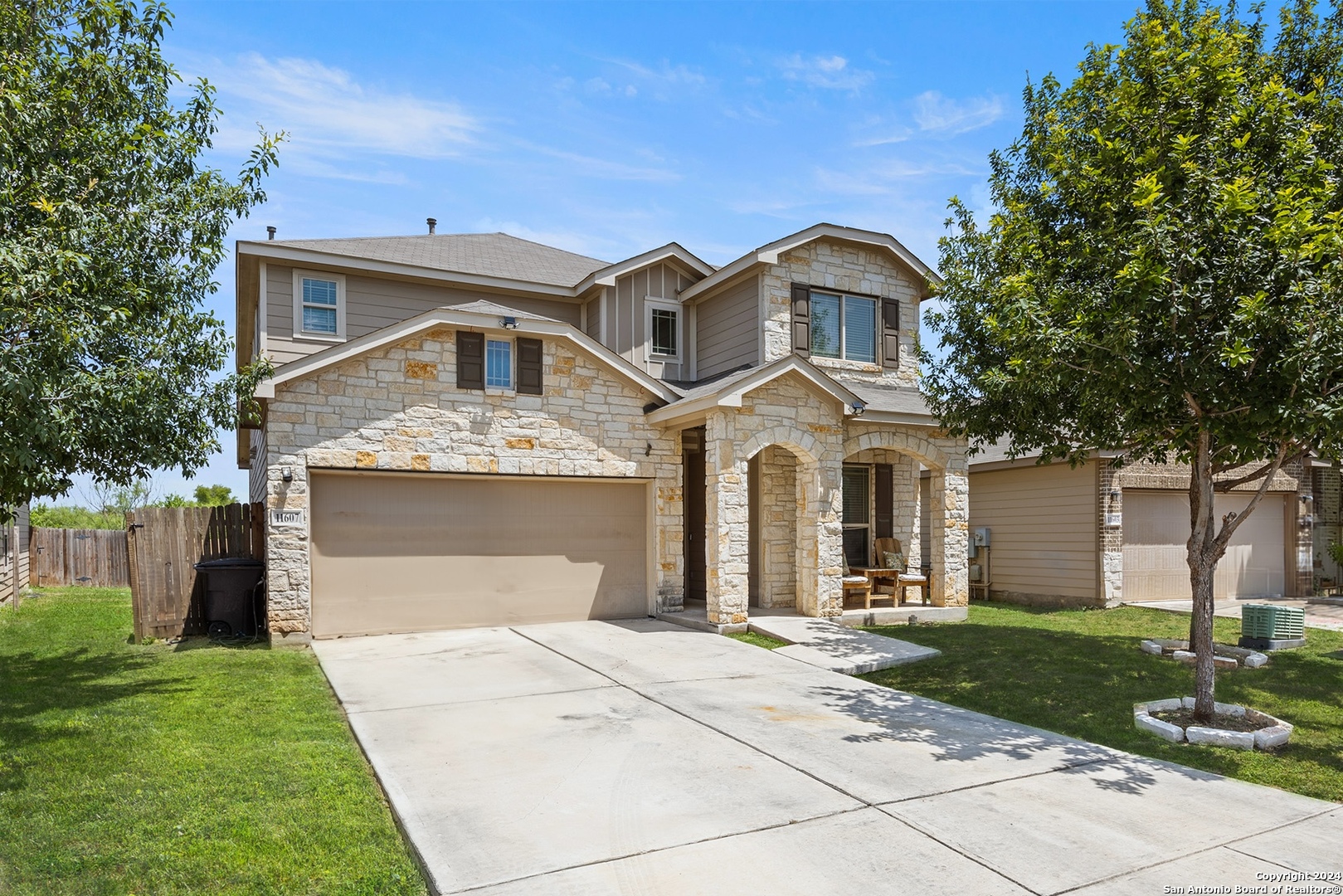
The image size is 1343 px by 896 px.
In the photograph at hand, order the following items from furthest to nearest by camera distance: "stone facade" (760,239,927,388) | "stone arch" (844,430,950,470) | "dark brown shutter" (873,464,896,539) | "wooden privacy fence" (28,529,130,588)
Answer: "wooden privacy fence" (28,529,130,588), "dark brown shutter" (873,464,896,539), "stone facade" (760,239,927,388), "stone arch" (844,430,950,470)

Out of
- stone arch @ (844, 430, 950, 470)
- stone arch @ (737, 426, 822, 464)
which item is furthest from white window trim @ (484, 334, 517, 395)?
stone arch @ (844, 430, 950, 470)

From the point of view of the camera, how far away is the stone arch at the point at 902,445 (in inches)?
532

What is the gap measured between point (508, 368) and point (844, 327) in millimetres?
6213

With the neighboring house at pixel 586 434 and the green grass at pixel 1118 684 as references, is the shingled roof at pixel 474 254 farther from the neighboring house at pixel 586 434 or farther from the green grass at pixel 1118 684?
the green grass at pixel 1118 684

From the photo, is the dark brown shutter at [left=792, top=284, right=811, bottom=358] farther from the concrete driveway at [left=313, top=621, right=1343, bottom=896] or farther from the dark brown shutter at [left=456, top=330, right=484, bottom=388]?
the concrete driveway at [left=313, top=621, right=1343, bottom=896]

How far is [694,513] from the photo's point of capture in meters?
15.0

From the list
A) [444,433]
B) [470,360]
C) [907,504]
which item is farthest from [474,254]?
[907,504]

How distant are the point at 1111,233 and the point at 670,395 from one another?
7.32 metres

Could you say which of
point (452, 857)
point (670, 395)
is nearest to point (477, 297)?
point (670, 395)

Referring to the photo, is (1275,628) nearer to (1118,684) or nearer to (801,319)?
(1118,684)

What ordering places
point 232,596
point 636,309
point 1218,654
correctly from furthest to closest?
A: point 636,309 < point 232,596 < point 1218,654

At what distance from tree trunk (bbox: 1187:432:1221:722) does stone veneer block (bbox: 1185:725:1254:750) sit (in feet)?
1.39

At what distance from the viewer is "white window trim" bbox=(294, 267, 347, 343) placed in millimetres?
13883

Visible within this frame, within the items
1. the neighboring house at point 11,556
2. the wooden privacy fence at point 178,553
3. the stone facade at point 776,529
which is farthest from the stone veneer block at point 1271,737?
the neighboring house at point 11,556
